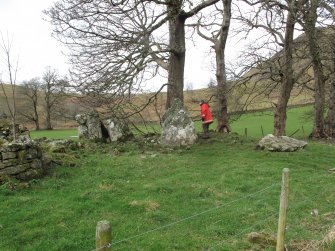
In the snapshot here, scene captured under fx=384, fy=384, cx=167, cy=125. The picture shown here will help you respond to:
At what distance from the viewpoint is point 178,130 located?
16.9 metres

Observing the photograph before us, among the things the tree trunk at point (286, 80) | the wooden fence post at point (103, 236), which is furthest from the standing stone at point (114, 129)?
the wooden fence post at point (103, 236)

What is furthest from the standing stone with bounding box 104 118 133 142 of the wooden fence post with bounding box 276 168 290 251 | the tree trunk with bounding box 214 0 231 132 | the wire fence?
the wooden fence post with bounding box 276 168 290 251

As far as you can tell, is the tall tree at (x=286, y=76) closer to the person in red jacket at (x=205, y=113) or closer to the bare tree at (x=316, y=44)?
the bare tree at (x=316, y=44)

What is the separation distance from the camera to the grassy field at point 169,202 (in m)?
7.37

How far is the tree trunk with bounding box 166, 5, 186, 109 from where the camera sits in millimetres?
18438

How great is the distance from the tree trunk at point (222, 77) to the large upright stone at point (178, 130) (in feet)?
17.7

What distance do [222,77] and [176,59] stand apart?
15.3 ft

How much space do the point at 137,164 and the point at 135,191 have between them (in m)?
3.12

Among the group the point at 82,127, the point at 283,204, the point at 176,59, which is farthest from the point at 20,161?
the point at 176,59

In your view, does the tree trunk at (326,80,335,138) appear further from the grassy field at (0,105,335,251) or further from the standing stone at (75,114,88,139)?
the standing stone at (75,114,88,139)

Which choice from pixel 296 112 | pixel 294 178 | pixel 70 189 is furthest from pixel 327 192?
pixel 296 112

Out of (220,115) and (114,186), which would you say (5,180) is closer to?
(114,186)

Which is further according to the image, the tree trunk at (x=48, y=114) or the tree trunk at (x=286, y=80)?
the tree trunk at (x=48, y=114)

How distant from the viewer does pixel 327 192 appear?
34.2 ft
